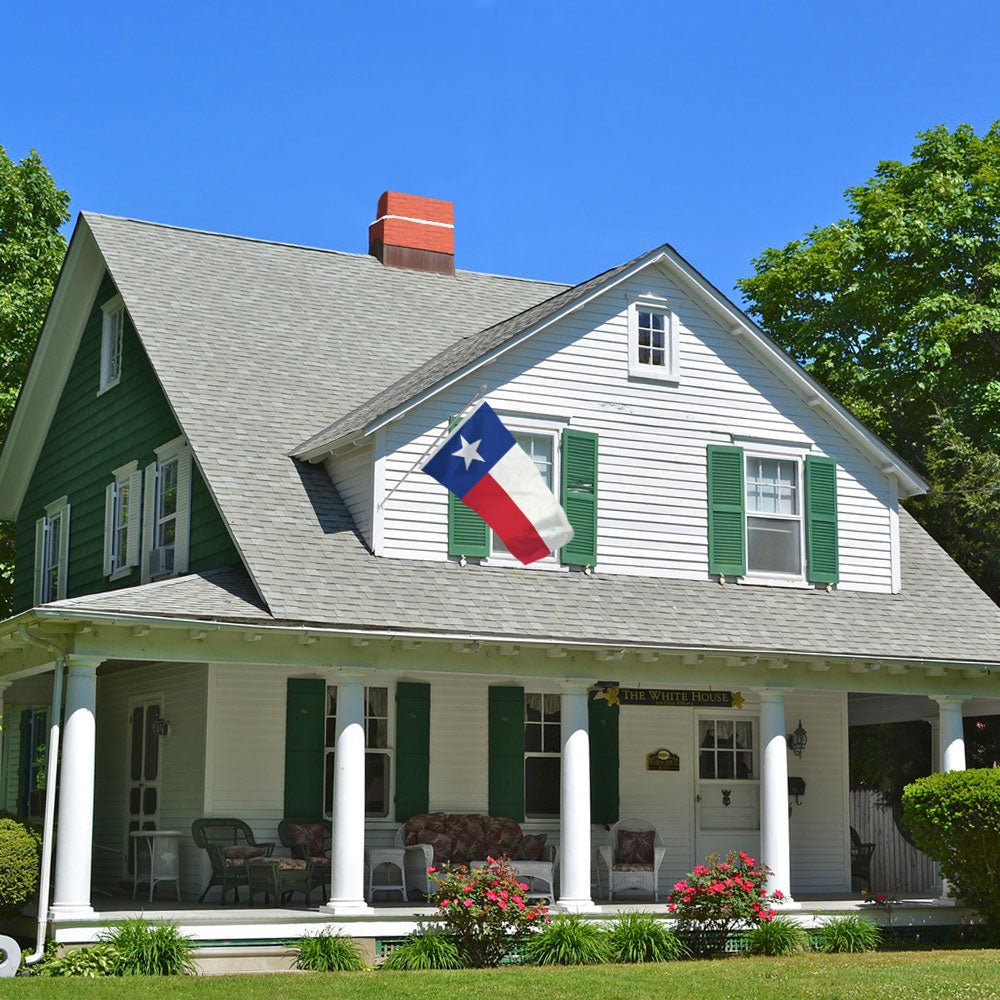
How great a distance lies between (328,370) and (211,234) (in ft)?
11.7

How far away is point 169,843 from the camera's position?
16.4 m

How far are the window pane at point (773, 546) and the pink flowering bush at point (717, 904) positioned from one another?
13.2ft

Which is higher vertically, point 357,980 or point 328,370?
point 328,370

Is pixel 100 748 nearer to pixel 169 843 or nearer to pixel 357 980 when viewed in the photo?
pixel 169 843

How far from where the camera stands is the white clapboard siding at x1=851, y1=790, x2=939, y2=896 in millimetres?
21344

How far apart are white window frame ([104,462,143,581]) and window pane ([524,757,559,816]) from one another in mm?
5493

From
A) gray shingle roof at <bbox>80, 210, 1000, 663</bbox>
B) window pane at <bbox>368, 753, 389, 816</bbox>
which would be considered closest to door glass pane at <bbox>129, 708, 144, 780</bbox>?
window pane at <bbox>368, 753, 389, 816</bbox>

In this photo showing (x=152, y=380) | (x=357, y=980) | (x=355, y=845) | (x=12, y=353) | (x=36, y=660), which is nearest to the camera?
(x=357, y=980)

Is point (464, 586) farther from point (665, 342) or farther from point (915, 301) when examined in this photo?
point (915, 301)

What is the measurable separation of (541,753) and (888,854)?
6.85m

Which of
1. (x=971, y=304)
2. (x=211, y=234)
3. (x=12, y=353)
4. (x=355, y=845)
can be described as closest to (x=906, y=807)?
(x=355, y=845)

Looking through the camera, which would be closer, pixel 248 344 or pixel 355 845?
pixel 355 845

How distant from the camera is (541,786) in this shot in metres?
18.0

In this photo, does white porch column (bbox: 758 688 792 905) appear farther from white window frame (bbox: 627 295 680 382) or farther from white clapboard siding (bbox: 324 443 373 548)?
white clapboard siding (bbox: 324 443 373 548)
